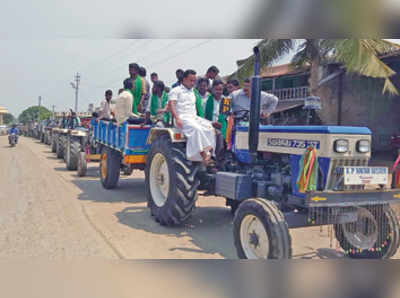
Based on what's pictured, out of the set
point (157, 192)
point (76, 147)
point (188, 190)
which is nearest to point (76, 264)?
point (188, 190)

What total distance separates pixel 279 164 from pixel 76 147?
7.60 m

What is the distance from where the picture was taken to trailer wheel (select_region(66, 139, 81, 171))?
1046cm

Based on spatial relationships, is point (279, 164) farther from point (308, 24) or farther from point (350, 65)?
point (350, 65)

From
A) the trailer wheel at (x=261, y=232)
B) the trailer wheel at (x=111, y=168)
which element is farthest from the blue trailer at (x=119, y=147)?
the trailer wheel at (x=261, y=232)

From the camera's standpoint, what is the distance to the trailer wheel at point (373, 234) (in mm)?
3711

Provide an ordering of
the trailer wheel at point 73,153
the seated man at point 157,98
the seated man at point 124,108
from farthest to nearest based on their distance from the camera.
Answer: the trailer wheel at point 73,153 < the seated man at point 157,98 < the seated man at point 124,108

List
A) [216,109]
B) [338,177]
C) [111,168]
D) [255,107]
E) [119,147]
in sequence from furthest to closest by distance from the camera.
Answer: [111,168] < [119,147] < [216,109] < [255,107] < [338,177]

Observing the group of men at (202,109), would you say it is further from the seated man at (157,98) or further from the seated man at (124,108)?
the seated man at (157,98)

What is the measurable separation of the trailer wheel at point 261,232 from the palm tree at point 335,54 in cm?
614

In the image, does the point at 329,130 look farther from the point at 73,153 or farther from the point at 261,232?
the point at 73,153

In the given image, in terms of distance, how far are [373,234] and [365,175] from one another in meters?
0.75

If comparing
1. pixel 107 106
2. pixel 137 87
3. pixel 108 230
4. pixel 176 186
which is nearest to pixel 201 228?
pixel 176 186

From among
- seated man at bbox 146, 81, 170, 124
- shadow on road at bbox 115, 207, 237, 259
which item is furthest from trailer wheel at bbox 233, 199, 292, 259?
seated man at bbox 146, 81, 170, 124

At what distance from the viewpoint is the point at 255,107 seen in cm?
389
